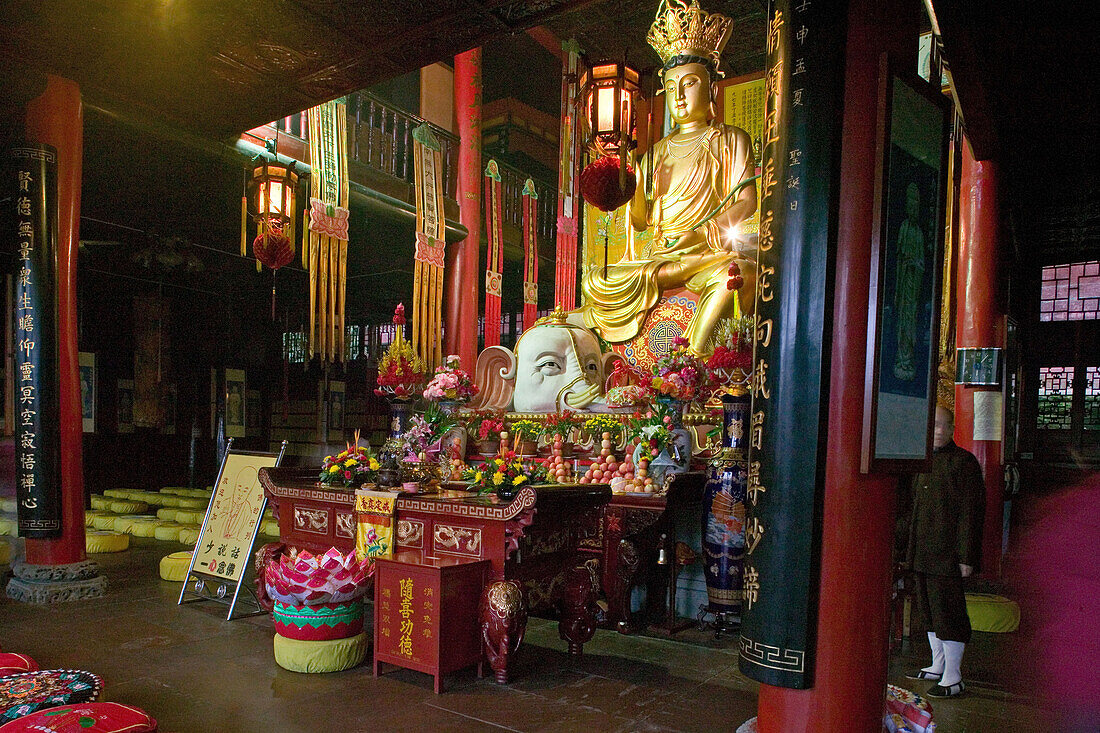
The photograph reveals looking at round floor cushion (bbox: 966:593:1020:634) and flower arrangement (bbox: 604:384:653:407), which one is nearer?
round floor cushion (bbox: 966:593:1020:634)

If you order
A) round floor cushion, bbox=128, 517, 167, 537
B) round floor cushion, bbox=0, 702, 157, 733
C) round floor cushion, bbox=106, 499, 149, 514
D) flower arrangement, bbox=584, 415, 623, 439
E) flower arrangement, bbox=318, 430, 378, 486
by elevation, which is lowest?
round floor cushion, bbox=128, 517, 167, 537

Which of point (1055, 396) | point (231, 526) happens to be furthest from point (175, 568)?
point (1055, 396)

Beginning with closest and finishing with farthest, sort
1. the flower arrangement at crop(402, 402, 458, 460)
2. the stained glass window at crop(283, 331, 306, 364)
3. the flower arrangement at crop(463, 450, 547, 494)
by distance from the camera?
the flower arrangement at crop(463, 450, 547, 494)
the flower arrangement at crop(402, 402, 458, 460)
the stained glass window at crop(283, 331, 306, 364)

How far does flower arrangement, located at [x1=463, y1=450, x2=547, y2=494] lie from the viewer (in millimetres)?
3445

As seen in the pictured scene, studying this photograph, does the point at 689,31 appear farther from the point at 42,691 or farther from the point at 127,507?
the point at 127,507

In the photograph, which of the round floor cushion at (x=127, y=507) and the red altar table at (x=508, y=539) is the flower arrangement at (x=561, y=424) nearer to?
the red altar table at (x=508, y=539)

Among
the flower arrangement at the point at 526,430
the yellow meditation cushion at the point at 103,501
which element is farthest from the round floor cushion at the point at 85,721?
the yellow meditation cushion at the point at 103,501

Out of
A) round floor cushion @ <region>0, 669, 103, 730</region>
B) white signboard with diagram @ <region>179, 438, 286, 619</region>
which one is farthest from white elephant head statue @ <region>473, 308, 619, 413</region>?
round floor cushion @ <region>0, 669, 103, 730</region>

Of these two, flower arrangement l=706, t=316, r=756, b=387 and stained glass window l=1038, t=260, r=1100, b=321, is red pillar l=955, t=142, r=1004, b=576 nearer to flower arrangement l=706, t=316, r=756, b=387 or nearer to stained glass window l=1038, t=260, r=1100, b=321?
flower arrangement l=706, t=316, r=756, b=387

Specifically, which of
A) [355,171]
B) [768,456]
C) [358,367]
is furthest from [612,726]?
[358,367]

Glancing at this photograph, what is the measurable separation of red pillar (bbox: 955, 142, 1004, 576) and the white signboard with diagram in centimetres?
524

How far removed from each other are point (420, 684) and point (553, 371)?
11.1 feet

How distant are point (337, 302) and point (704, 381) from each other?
434 centimetres

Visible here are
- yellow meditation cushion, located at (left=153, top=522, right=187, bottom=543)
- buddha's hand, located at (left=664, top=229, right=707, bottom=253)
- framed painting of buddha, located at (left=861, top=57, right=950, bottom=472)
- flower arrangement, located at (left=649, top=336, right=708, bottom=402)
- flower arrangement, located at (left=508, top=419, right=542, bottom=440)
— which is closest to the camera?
framed painting of buddha, located at (left=861, top=57, right=950, bottom=472)
